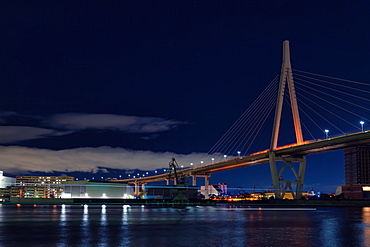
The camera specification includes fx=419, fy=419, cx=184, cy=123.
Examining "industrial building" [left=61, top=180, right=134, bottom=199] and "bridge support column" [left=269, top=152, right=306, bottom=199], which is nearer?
"bridge support column" [left=269, top=152, right=306, bottom=199]

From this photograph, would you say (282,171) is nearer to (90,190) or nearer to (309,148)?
(309,148)

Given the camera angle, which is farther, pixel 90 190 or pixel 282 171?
pixel 90 190

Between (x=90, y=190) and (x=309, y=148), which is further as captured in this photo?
(x=90, y=190)

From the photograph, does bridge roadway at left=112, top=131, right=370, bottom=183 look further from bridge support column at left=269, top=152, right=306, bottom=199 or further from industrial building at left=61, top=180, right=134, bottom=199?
industrial building at left=61, top=180, right=134, bottom=199

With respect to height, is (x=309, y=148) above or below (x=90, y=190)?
above

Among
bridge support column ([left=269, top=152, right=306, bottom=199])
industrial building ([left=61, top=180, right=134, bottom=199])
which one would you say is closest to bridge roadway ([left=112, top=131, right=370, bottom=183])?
bridge support column ([left=269, top=152, right=306, bottom=199])

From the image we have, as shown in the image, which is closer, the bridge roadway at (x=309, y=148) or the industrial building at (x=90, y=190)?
the bridge roadway at (x=309, y=148)

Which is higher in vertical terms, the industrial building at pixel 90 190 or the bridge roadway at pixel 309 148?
the bridge roadway at pixel 309 148

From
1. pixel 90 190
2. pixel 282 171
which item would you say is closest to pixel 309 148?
pixel 282 171

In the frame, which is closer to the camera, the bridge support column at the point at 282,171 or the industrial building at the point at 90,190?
the bridge support column at the point at 282,171

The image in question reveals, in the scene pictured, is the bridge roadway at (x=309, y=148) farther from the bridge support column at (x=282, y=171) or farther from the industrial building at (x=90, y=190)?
the industrial building at (x=90, y=190)

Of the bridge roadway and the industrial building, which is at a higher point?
the bridge roadway

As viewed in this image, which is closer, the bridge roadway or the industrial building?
the bridge roadway

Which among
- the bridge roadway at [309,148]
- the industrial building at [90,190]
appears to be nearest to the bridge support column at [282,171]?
the bridge roadway at [309,148]
